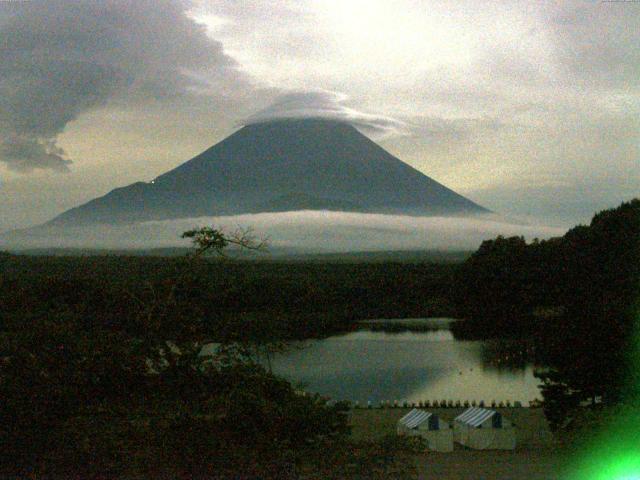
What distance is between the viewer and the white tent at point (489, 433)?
36.7 ft

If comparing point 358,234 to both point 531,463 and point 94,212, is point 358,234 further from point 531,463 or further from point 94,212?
point 531,463

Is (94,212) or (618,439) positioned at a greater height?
(94,212)

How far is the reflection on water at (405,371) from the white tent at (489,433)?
4149mm

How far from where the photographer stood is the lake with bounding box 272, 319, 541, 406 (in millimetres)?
17672

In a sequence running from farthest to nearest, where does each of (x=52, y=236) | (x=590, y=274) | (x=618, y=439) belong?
(x=52, y=236) < (x=590, y=274) < (x=618, y=439)

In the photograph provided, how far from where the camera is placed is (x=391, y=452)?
197 inches

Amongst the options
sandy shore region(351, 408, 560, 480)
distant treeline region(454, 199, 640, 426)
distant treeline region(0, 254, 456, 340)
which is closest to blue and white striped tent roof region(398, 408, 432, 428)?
sandy shore region(351, 408, 560, 480)

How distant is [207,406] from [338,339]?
22.4 meters

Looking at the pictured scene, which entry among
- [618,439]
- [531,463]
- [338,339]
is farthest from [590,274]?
[618,439]

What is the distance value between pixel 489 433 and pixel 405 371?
31.9ft

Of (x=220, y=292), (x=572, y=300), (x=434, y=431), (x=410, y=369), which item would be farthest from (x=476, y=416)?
(x=410, y=369)

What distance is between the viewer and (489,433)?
11.2 meters

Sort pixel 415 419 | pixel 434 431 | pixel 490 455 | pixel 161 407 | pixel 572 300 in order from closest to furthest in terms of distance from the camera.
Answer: pixel 161 407, pixel 490 455, pixel 434 431, pixel 415 419, pixel 572 300

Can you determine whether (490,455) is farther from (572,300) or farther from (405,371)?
(405,371)
